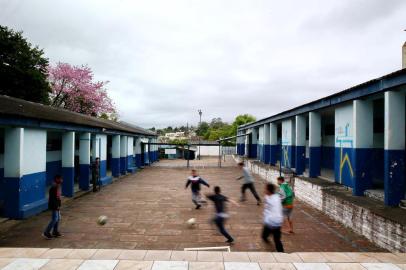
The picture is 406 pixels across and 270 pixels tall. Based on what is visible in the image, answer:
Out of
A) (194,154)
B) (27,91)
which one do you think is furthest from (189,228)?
(194,154)

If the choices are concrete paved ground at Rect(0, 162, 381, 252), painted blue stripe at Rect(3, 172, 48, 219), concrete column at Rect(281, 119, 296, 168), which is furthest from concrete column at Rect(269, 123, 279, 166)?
painted blue stripe at Rect(3, 172, 48, 219)

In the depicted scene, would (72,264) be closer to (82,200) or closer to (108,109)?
(82,200)

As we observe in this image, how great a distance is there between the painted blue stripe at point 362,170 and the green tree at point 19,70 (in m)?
22.9

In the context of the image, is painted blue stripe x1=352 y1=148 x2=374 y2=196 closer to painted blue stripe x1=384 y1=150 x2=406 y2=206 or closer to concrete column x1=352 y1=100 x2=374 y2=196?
concrete column x1=352 y1=100 x2=374 y2=196

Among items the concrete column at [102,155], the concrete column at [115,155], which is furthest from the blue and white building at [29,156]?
the concrete column at [115,155]

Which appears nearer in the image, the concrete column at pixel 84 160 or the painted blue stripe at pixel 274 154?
the concrete column at pixel 84 160

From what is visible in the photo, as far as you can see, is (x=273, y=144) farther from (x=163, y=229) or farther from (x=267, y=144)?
(x=163, y=229)

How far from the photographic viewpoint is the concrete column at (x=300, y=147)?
16.2 metres

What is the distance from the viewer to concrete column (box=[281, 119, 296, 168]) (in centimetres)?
1824

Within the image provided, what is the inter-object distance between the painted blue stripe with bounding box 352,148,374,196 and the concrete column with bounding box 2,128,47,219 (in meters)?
11.2

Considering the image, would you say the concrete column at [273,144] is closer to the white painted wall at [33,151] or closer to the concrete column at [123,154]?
the concrete column at [123,154]

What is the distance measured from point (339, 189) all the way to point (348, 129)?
2.32m

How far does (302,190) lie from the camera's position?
13734mm

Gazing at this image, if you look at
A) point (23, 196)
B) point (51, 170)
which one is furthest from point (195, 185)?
point (51, 170)
